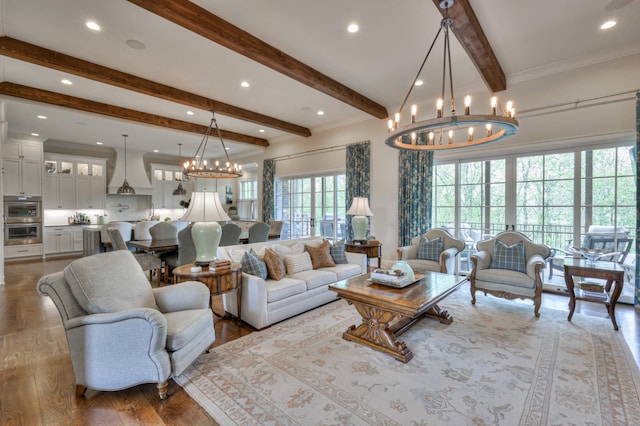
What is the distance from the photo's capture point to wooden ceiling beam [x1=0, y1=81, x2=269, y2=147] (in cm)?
460

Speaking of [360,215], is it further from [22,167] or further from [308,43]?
[22,167]

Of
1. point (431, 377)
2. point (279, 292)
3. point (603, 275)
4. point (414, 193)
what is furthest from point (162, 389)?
point (414, 193)

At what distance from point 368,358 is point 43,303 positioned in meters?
4.54

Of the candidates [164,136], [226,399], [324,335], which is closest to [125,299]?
[226,399]

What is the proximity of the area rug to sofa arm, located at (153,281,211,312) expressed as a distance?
1.62ft

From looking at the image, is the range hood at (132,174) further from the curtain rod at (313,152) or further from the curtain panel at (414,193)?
the curtain panel at (414,193)

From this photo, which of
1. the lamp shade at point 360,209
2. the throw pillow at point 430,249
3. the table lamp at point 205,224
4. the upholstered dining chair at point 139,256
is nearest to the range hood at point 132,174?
the upholstered dining chair at point 139,256

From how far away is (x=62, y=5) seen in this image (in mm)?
2822

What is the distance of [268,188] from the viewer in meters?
8.58

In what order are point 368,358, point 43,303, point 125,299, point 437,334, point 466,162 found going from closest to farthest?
1. point 125,299
2. point 368,358
3. point 437,334
4. point 43,303
5. point 466,162

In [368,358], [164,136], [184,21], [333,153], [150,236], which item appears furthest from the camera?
[164,136]

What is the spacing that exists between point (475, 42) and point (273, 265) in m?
3.52

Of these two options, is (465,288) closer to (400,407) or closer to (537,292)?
(537,292)

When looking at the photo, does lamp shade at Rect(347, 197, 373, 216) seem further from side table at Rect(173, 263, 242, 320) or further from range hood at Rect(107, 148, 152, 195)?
range hood at Rect(107, 148, 152, 195)
